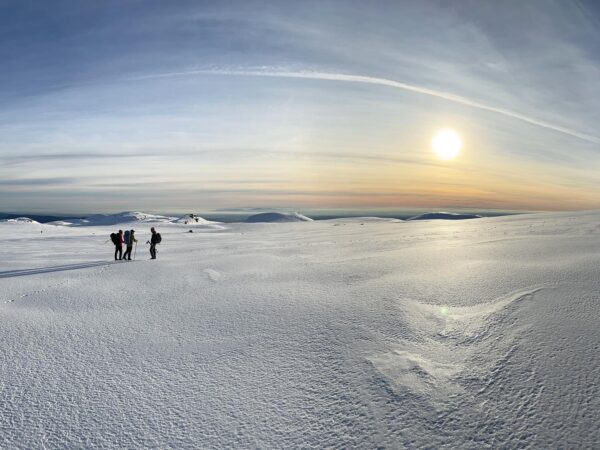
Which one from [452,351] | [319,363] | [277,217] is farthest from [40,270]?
[277,217]

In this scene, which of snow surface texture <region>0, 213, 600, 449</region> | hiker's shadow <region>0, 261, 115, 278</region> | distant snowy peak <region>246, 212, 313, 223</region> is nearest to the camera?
snow surface texture <region>0, 213, 600, 449</region>

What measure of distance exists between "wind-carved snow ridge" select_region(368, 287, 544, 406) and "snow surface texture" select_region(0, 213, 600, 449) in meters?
0.03

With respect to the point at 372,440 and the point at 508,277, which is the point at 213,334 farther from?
the point at 508,277

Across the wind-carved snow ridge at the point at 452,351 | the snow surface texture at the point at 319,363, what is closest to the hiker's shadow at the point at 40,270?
the snow surface texture at the point at 319,363

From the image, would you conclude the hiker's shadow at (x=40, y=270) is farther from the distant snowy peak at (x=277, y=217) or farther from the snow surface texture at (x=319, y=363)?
the distant snowy peak at (x=277, y=217)

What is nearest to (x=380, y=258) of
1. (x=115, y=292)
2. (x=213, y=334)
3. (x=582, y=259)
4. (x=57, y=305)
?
(x=582, y=259)

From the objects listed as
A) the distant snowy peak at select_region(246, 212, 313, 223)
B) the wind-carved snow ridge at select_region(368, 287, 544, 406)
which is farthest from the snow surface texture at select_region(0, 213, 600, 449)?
the distant snowy peak at select_region(246, 212, 313, 223)

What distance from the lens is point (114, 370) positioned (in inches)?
211

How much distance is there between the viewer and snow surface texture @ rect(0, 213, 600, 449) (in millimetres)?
3928

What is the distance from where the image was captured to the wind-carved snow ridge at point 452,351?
4.48 metres

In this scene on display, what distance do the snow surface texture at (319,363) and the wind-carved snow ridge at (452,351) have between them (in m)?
0.03

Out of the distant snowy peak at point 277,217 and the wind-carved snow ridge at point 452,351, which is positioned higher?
the distant snowy peak at point 277,217

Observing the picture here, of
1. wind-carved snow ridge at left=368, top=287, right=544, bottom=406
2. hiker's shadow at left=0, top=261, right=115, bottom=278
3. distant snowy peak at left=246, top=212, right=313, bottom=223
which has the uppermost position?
distant snowy peak at left=246, top=212, right=313, bottom=223

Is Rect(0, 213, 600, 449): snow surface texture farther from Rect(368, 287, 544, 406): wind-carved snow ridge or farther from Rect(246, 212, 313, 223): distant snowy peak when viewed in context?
Rect(246, 212, 313, 223): distant snowy peak
